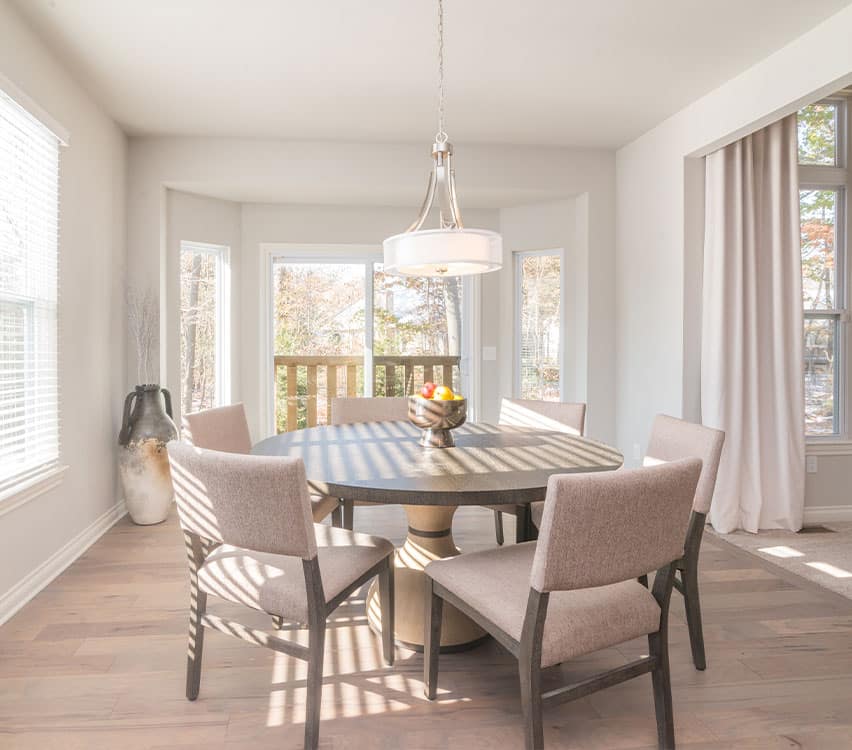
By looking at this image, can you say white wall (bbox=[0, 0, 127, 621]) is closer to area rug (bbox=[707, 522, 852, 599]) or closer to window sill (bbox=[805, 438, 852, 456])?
area rug (bbox=[707, 522, 852, 599])

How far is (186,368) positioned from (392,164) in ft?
6.87

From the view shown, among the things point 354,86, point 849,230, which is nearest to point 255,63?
point 354,86

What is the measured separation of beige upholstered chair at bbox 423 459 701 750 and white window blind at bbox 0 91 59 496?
212 centimetres

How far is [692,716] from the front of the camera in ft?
5.98

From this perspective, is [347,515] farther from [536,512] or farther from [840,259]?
[840,259]

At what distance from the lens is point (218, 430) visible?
8.48 ft

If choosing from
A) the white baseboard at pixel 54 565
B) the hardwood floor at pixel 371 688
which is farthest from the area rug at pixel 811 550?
the white baseboard at pixel 54 565

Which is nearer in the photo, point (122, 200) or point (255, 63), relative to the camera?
point (255, 63)

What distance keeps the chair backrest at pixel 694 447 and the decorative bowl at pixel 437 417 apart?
729mm

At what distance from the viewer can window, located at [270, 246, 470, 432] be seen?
16.3 feet

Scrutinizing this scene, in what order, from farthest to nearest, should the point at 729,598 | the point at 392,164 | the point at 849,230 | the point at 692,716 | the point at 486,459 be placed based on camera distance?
1. the point at 392,164
2. the point at 849,230
3. the point at 729,598
4. the point at 486,459
5. the point at 692,716

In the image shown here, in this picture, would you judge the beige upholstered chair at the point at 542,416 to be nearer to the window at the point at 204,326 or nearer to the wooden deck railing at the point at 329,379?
the wooden deck railing at the point at 329,379

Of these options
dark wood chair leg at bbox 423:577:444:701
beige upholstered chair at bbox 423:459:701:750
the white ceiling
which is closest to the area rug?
beige upholstered chair at bbox 423:459:701:750

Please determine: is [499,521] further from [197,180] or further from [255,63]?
[197,180]
